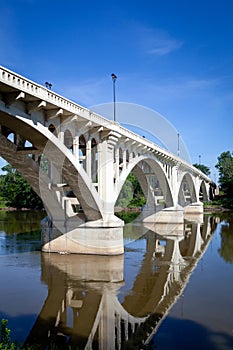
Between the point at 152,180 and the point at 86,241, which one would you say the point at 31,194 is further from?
the point at 86,241

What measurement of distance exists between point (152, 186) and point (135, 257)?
18.8m

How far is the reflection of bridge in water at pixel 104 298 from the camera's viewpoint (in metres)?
11.0

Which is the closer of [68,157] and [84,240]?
[68,157]

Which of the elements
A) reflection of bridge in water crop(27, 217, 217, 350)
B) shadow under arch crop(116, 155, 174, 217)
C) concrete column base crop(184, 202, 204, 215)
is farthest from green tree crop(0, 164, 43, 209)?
reflection of bridge in water crop(27, 217, 217, 350)

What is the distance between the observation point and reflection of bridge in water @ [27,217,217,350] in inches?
432

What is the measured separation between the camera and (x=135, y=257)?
2378 centimetres

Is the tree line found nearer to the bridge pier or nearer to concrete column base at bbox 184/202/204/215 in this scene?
concrete column base at bbox 184/202/204/215

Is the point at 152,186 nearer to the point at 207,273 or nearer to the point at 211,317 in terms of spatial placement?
the point at 207,273

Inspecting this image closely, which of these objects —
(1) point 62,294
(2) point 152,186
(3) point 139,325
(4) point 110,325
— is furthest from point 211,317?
(2) point 152,186

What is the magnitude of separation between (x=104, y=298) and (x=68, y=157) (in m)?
6.84

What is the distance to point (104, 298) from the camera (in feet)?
48.8

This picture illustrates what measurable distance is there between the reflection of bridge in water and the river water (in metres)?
0.03

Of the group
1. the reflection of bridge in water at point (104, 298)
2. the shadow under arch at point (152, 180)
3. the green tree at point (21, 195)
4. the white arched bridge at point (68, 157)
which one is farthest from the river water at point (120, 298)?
the green tree at point (21, 195)

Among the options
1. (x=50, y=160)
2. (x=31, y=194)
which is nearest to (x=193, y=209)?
(x=31, y=194)
